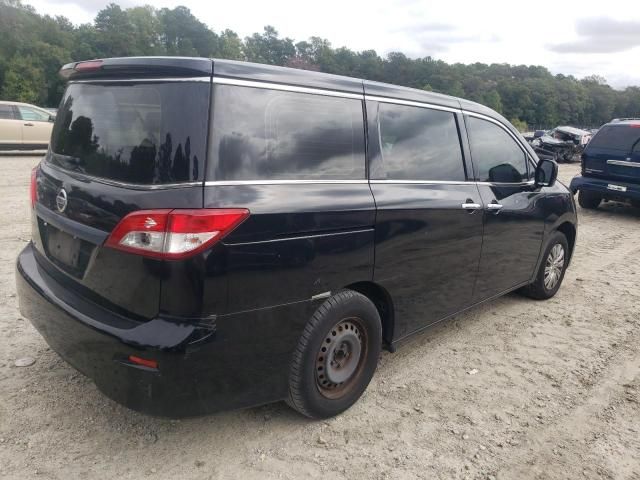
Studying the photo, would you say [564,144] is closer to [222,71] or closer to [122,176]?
[222,71]

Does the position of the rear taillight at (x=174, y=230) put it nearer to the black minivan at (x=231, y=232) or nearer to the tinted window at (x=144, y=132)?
the black minivan at (x=231, y=232)

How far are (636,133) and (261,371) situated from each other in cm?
954

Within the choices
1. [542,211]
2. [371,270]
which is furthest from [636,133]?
[371,270]

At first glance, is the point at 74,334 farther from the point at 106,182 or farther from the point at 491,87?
the point at 491,87

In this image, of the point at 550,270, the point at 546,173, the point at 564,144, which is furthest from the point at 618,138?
the point at 564,144

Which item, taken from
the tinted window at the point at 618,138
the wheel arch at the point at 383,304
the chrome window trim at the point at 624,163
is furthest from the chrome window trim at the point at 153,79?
the tinted window at the point at 618,138

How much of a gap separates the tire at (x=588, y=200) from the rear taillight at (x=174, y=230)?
10.1 meters

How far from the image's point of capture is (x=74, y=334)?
8.16 feet

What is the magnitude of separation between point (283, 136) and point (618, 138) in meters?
9.22

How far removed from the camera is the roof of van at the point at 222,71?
2.32 metres

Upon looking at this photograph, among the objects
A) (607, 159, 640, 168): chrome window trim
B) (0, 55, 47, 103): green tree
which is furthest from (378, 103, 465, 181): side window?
(0, 55, 47, 103): green tree

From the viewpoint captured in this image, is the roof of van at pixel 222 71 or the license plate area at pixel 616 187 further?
the license plate area at pixel 616 187

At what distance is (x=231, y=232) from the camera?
7.38 ft

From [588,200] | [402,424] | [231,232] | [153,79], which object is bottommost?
[402,424]
